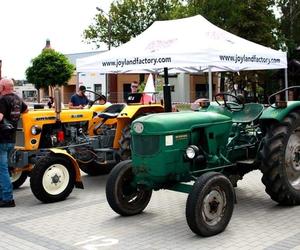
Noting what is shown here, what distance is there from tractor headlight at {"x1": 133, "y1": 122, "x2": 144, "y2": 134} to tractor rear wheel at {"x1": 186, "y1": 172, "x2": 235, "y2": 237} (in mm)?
782

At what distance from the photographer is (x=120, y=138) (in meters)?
7.97

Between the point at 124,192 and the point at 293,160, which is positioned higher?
the point at 293,160

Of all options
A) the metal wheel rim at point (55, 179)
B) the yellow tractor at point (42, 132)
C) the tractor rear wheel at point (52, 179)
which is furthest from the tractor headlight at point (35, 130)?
the metal wheel rim at point (55, 179)

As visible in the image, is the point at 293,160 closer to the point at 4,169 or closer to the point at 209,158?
the point at 209,158

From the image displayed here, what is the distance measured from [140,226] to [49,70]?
1374 inches

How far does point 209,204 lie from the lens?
16.2 feet

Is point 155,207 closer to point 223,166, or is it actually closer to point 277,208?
point 223,166

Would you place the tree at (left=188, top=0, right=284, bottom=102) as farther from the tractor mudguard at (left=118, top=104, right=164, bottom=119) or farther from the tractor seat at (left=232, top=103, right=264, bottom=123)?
the tractor seat at (left=232, top=103, right=264, bottom=123)

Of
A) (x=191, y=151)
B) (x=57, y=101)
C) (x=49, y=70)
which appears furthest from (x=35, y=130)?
(x=49, y=70)

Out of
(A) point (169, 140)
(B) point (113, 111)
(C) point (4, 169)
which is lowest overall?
(C) point (4, 169)

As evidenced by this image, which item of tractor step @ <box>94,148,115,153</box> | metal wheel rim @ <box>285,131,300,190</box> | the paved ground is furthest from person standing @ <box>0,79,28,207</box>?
metal wheel rim @ <box>285,131,300,190</box>

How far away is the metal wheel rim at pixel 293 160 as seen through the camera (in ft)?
19.7

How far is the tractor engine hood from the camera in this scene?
16.6ft

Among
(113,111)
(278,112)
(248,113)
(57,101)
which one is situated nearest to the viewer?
(278,112)
